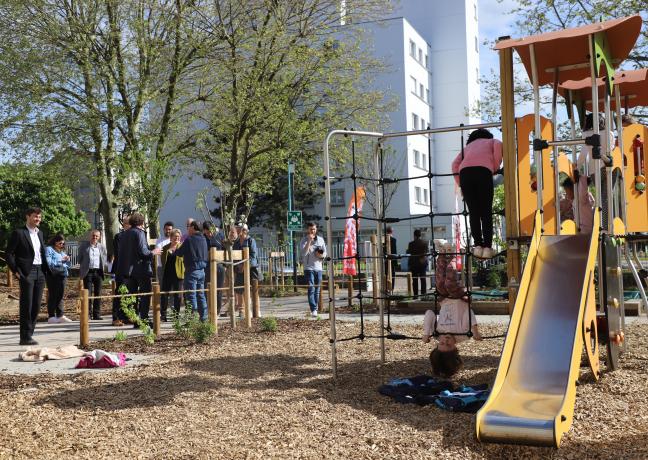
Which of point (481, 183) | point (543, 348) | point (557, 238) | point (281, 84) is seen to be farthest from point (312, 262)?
point (543, 348)

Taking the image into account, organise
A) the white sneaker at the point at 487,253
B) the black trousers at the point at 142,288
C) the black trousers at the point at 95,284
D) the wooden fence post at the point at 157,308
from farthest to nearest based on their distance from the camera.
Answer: the black trousers at the point at 95,284, the black trousers at the point at 142,288, the wooden fence post at the point at 157,308, the white sneaker at the point at 487,253

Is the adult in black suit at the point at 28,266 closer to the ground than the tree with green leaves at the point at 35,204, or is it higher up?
closer to the ground

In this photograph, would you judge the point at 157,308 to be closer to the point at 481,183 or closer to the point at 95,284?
the point at 95,284

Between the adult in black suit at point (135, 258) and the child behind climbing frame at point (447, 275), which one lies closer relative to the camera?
the child behind climbing frame at point (447, 275)

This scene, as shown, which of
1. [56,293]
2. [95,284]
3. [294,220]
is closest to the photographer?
[56,293]

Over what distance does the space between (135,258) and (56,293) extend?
2.37 m

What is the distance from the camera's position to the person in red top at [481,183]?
6.74 meters

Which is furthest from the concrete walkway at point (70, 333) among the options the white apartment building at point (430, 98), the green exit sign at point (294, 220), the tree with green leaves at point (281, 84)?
the white apartment building at point (430, 98)

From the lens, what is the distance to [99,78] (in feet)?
60.7

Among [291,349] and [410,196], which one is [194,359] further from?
[410,196]

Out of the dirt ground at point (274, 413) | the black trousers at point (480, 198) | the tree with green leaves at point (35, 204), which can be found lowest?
the dirt ground at point (274, 413)

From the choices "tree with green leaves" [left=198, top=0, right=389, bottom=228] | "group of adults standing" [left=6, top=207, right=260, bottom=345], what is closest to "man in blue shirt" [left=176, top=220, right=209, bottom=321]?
"group of adults standing" [left=6, top=207, right=260, bottom=345]

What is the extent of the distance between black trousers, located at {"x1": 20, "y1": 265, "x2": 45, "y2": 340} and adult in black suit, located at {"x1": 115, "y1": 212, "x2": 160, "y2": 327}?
183 centimetres

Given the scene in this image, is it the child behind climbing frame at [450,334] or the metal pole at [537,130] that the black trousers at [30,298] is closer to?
the child behind climbing frame at [450,334]
